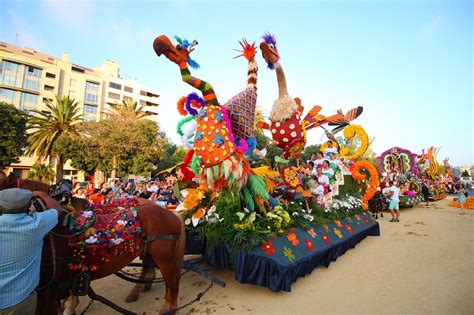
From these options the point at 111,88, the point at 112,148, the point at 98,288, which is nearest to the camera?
the point at 98,288

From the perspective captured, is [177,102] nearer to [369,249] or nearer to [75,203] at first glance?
[75,203]

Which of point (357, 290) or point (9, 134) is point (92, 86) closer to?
point (9, 134)

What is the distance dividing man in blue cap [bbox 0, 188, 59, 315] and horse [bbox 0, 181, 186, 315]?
24cm

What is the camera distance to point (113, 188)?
9.88 metres

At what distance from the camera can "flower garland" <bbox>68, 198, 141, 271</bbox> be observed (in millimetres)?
2502

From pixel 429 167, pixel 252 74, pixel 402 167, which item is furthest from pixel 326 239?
pixel 429 167

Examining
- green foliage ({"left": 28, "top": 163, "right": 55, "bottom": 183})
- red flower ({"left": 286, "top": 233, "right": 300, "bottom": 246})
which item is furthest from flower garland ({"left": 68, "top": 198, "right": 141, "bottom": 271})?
green foliage ({"left": 28, "top": 163, "right": 55, "bottom": 183})

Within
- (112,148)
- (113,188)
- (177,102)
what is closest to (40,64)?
(112,148)

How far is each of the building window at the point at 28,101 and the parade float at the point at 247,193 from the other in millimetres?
39499

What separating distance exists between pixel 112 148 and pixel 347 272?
19429mm

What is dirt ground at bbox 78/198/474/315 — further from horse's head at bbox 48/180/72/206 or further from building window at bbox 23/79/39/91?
building window at bbox 23/79/39/91

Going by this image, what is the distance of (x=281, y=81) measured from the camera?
5.27 metres

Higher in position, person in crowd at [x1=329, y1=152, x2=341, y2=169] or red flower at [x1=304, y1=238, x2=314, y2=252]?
person in crowd at [x1=329, y1=152, x2=341, y2=169]

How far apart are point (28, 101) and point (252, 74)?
134ft
